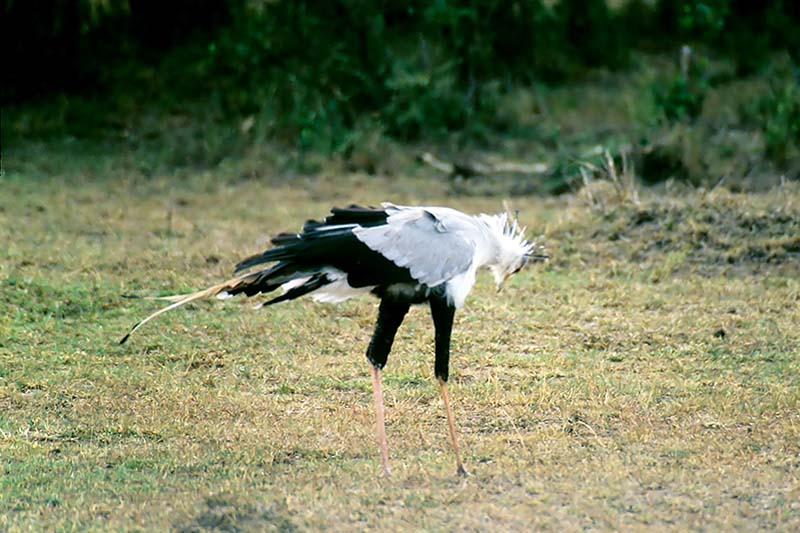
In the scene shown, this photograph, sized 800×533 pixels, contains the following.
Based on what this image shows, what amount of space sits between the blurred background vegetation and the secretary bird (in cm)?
A: 634

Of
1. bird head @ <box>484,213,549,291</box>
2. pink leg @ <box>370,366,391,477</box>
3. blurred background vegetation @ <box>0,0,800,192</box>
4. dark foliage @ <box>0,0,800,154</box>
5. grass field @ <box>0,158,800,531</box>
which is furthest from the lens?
dark foliage @ <box>0,0,800,154</box>

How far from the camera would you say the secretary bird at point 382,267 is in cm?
481

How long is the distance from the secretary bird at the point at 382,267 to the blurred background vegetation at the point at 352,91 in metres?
6.34

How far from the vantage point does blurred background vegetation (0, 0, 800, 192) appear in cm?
1216

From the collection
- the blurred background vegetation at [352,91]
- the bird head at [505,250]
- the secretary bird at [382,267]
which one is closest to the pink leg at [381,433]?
the secretary bird at [382,267]

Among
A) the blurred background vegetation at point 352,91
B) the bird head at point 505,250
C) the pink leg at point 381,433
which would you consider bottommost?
the blurred background vegetation at point 352,91

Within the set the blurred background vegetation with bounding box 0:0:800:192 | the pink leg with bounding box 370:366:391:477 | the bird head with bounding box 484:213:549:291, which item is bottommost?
the blurred background vegetation with bounding box 0:0:800:192

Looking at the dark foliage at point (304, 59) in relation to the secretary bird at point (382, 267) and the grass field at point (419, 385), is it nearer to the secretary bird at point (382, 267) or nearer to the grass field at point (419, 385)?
the grass field at point (419, 385)

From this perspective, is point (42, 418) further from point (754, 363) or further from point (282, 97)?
point (282, 97)

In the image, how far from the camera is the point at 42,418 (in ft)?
18.2

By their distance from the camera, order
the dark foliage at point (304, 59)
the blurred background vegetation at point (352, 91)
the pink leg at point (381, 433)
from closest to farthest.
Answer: the pink leg at point (381, 433) < the blurred background vegetation at point (352, 91) < the dark foliage at point (304, 59)

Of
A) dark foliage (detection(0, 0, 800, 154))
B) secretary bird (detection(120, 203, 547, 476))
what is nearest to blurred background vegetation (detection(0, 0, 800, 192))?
dark foliage (detection(0, 0, 800, 154))

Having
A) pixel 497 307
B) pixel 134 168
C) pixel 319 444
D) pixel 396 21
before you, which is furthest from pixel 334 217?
pixel 396 21

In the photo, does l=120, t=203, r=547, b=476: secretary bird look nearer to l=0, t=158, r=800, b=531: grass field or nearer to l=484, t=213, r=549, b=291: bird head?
l=484, t=213, r=549, b=291: bird head
